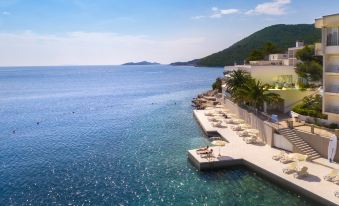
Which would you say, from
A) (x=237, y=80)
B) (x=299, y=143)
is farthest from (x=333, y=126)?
(x=237, y=80)

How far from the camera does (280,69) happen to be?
4947 cm

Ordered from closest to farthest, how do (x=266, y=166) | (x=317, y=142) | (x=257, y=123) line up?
1. (x=266, y=166)
2. (x=317, y=142)
3. (x=257, y=123)

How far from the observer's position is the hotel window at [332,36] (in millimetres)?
30422

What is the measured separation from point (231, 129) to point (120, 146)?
12.9 metres

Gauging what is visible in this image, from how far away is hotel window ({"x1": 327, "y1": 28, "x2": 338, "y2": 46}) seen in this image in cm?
3042

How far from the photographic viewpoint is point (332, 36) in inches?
1208

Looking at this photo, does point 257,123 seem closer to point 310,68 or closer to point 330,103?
point 330,103

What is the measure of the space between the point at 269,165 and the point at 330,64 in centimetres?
1236

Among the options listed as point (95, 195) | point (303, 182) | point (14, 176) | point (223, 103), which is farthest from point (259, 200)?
point (223, 103)

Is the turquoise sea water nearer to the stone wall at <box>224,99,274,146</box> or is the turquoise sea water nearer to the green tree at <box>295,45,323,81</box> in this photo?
the stone wall at <box>224,99,274,146</box>

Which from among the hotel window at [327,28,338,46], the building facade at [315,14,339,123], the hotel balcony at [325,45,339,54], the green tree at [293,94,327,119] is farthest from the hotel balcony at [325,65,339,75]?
the green tree at [293,94,327,119]

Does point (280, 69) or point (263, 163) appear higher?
point (280, 69)

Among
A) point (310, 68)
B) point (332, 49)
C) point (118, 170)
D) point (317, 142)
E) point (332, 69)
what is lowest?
point (118, 170)

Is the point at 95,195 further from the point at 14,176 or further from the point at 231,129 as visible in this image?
the point at 231,129
